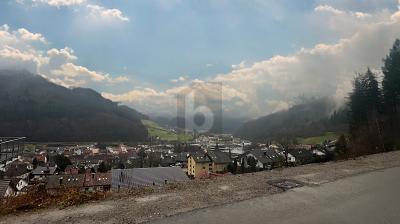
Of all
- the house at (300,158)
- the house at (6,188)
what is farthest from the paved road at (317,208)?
the house at (300,158)

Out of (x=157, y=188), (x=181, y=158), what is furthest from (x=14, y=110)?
(x=157, y=188)

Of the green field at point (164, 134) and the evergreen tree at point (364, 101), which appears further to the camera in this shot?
the green field at point (164, 134)

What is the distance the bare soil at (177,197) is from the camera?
7.08 meters

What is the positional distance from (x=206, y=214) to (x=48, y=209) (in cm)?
362

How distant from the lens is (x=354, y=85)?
1663 inches

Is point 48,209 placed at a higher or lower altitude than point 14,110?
lower

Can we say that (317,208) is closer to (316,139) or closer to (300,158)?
(300,158)

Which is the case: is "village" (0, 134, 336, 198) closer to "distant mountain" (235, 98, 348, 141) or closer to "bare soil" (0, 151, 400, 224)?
"bare soil" (0, 151, 400, 224)

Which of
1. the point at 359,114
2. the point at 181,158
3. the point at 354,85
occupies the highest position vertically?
the point at 354,85

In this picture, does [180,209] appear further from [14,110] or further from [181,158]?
[14,110]

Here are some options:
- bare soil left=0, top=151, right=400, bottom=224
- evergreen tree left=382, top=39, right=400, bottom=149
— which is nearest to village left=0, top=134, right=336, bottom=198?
bare soil left=0, top=151, right=400, bottom=224

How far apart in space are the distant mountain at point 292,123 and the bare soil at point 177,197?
75113 millimetres

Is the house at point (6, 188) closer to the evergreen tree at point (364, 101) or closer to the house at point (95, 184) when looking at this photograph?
the house at point (95, 184)

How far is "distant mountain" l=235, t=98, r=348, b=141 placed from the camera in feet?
299
